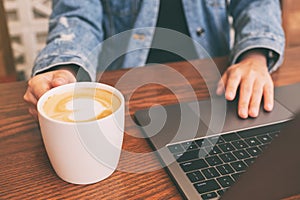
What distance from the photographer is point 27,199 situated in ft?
1.65

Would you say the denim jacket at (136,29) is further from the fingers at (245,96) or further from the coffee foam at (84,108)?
the coffee foam at (84,108)

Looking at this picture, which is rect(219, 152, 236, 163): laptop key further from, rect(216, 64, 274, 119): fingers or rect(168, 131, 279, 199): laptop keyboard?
rect(216, 64, 274, 119): fingers

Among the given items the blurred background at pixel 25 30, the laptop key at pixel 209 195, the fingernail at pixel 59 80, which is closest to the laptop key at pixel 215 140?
the laptop key at pixel 209 195

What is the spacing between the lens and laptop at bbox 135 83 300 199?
0.51 m

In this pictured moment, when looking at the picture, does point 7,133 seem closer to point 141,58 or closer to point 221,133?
point 221,133

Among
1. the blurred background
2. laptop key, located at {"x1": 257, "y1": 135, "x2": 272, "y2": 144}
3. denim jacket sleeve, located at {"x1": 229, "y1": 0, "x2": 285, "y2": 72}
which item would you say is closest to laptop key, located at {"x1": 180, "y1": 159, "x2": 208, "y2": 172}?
laptop key, located at {"x1": 257, "y1": 135, "x2": 272, "y2": 144}

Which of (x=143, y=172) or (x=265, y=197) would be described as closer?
(x=265, y=197)

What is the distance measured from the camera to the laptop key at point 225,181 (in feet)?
1.64

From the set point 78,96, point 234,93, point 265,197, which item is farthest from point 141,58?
point 265,197

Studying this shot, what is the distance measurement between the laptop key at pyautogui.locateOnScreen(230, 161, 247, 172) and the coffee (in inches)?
7.0

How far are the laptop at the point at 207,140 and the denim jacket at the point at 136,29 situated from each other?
191mm

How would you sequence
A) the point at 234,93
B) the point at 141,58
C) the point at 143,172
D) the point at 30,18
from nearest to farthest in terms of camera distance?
the point at 143,172
the point at 234,93
the point at 141,58
the point at 30,18

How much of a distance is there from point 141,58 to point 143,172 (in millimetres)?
522

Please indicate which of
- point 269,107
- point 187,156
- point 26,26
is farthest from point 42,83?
point 26,26
